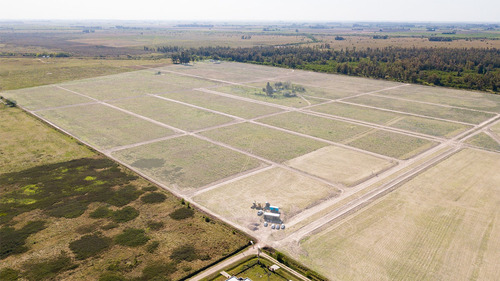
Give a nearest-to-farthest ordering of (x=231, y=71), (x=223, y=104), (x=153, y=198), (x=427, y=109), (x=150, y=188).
→ (x=153, y=198)
(x=150, y=188)
(x=427, y=109)
(x=223, y=104)
(x=231, y=71)

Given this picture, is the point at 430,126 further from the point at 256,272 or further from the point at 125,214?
the point at 125,214

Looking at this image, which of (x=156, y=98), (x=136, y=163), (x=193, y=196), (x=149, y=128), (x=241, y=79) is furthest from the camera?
(x=241, y=79)

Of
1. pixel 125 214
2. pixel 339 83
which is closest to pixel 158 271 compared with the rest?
pixel 125 214

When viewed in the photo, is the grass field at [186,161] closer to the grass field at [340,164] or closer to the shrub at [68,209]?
the grass field at [340,164]

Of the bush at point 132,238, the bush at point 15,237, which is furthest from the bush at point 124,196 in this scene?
the bush at point 15,237

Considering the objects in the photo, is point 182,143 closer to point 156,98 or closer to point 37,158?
point 37,158

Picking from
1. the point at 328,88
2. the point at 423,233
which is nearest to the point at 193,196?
the point at 423,233
